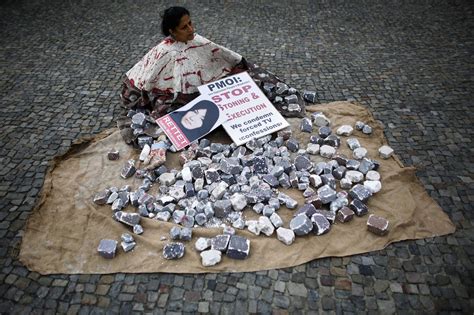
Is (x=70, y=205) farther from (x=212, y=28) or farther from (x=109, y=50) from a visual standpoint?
(x=212, y=28)

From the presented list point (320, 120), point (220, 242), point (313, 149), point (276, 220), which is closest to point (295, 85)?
point (320, 120)

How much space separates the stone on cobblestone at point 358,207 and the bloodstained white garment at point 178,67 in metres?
2.30

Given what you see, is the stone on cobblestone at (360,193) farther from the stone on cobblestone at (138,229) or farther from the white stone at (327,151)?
the stone on cobblestone at (138,229)

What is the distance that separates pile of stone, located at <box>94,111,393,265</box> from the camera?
128 inches

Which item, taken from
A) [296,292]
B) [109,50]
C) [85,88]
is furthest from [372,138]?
[109,50]

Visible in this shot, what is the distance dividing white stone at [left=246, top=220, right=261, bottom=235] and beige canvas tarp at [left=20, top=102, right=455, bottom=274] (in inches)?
2.1

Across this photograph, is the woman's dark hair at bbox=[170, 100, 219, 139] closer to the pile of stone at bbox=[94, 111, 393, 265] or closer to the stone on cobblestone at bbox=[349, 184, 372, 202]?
the pile of stone at bbox=[94, 111, 393, 265]

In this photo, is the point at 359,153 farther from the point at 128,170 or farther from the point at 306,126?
the point at 128,170

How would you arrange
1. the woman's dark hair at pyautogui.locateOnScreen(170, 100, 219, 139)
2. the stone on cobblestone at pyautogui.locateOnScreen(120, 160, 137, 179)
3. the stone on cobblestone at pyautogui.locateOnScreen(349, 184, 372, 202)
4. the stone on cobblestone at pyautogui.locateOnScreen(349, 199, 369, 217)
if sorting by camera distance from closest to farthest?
the stone on cobblestone at pyautogui.locateOnScreen(349, 199, 369, 217), the stone on cobblestone at pyautogui.locateOnScreen(349, 184, 372, 202), the stone on cobblestone at pyautogui.locateOnScreen(120, 160, 137, 179), the woman's dark hair at pyautogui.locateOnScreen(170, 100, 219, 139)

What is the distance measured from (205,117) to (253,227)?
1.56 metres

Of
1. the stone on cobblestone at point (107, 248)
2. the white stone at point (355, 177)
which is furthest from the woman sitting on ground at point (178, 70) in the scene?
the stone on cobblestone at point (107, 248)

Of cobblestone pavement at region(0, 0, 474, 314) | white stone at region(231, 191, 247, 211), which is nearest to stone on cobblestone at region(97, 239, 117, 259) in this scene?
cobblestone pavement at region(0, 0, 474, 314)

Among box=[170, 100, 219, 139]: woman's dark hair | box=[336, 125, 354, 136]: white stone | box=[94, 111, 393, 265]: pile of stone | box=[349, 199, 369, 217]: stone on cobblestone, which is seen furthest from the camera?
box=[336, 125, 354, 136]: white stone

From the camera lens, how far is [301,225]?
3.22 meters
